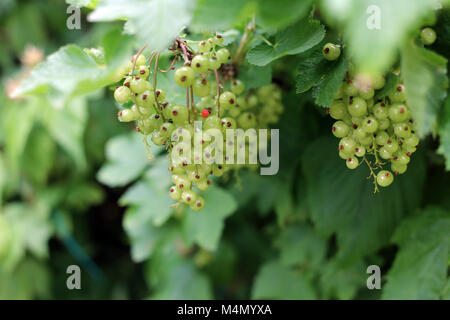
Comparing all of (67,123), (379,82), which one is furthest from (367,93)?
(67,123)

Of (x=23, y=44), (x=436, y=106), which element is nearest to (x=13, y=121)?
(x=23, y=44)

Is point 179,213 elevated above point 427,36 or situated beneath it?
situated beneath

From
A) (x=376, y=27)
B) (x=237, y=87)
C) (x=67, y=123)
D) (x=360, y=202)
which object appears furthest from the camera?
(x=67, y=123)

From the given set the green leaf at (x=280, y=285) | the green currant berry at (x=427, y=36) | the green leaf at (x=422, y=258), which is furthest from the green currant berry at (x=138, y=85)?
the green leaf at (x=280, y=285)

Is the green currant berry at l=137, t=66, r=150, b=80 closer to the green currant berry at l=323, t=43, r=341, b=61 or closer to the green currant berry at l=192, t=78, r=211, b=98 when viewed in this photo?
the green currant berry at l=192, t=78, r=211, b=98

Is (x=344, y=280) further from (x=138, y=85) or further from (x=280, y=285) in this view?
(x=138, y=85)

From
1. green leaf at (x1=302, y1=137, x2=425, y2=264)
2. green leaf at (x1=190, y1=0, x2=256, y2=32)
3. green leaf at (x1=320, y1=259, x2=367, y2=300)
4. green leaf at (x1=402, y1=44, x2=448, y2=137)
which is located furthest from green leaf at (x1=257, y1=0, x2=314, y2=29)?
green leaf at (x1=320, y1=259, x2=367, y2=300)

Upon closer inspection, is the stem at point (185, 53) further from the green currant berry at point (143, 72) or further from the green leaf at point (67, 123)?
the green leaf at point (67, 123)
